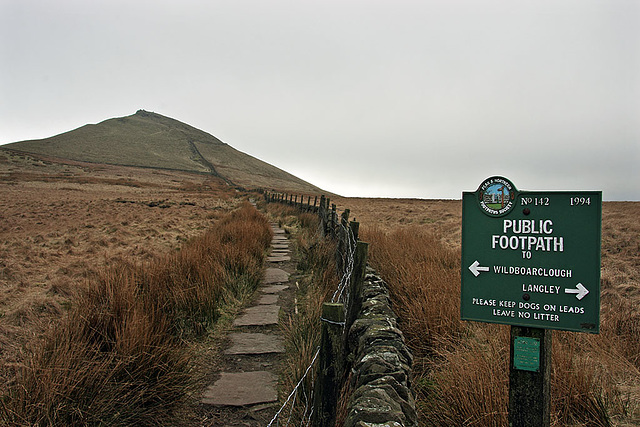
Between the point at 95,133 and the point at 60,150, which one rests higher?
the point at 95,133

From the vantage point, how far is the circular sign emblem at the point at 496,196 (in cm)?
168

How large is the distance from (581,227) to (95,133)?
442 ft

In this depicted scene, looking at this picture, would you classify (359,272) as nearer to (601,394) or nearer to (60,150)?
(601,394)

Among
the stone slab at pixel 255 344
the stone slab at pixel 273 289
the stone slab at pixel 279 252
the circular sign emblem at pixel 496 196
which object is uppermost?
the circular sign emblem at pixel 496 196

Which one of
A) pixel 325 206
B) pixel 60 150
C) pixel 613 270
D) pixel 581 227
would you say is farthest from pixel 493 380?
pixel 60 150

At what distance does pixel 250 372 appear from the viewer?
10.4ft

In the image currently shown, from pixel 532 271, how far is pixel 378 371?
3.53 ft

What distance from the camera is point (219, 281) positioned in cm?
475

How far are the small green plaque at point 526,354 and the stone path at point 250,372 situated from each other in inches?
68.2

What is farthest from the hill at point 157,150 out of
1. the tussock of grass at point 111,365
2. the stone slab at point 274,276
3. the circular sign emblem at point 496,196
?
the circular sign emblem at point 496,196

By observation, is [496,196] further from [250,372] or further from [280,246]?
[280,246]

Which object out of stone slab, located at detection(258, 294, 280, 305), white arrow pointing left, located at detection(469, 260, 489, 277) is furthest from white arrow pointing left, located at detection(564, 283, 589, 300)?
stone slab, located at detection(258, 294, 280, 305)

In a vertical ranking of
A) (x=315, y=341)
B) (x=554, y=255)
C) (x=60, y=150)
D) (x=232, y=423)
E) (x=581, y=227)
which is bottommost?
(x=232, y=423)

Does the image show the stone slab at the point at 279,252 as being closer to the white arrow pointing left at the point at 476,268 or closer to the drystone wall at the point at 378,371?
the drystone wall at the point at 378,371
